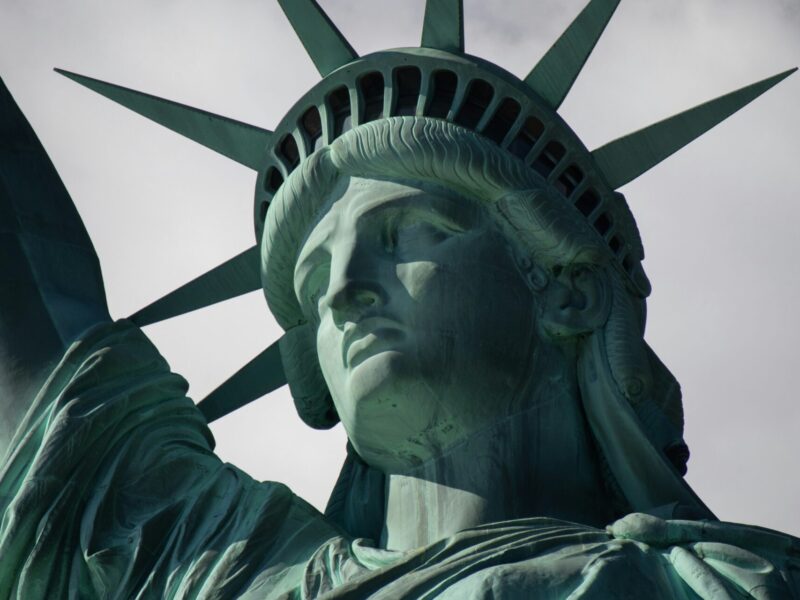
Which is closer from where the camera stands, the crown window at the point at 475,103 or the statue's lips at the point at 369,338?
the statue's lips at the point at 369,338

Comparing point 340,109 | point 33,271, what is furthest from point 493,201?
point 33,271

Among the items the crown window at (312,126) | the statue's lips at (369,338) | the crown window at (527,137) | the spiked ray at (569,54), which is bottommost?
the statue's lips at (369,338)

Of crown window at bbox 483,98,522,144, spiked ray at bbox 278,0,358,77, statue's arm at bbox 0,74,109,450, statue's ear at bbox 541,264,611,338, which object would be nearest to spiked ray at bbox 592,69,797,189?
crown window at bbox 483,98,522,144

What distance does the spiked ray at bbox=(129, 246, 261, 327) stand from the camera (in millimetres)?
16562

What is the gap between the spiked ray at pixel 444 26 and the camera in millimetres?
16609

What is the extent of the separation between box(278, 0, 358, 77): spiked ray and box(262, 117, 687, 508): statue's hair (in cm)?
75

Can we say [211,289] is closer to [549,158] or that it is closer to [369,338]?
[369,338]

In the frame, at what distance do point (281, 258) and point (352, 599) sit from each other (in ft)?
7.92

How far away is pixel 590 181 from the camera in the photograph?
1636 centimetres

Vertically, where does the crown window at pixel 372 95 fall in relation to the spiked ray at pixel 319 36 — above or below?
below

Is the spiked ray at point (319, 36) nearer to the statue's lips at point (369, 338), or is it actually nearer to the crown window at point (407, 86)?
the crown window at point (407, 86)

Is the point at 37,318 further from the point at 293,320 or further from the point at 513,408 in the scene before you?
the point at 513,408

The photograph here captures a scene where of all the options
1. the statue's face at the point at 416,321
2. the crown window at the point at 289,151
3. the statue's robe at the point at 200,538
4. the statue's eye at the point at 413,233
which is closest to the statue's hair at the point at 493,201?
the statue's face at the point at 416,321

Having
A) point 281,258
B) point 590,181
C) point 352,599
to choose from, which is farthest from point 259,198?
point 352,599
